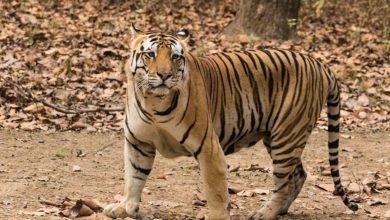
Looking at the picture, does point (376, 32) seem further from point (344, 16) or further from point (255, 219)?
point (255, 219)

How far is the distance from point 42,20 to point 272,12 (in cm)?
398

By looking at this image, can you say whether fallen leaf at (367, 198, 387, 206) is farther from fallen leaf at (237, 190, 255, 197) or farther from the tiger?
fallen leaf at (237, 190, 255, 197)

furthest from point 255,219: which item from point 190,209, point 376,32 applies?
point 376,32

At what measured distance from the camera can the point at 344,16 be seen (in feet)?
50.5

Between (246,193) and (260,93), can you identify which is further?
(246,193)

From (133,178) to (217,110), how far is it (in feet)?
2.43

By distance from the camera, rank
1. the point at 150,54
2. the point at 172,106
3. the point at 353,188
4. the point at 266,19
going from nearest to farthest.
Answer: the point at 150,54
the point at 172,106
the point at 353,188
the point at 266,19

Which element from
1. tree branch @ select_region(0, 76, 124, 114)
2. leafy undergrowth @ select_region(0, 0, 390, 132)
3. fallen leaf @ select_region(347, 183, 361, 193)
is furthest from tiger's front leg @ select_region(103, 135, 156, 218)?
tree branch @ select_region(0, 76, 124, 114)

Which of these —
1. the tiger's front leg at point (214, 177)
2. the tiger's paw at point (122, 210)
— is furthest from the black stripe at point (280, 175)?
the tiger's paw at point (122, 210)

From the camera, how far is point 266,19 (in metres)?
12.6

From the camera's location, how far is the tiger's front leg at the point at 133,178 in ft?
16.1

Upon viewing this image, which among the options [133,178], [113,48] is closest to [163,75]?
[133,178]

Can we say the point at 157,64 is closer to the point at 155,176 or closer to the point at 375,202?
the point at 155,176

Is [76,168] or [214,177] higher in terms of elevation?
[214,177]
